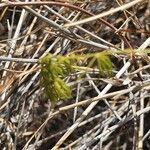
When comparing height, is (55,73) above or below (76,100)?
above

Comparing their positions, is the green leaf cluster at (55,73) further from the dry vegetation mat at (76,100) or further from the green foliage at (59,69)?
the dry vegetation mat at (76,100)

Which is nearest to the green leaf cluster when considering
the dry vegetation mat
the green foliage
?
the green foliage

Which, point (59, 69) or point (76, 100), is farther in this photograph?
point (76, 100)

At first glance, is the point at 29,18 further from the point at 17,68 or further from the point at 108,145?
the point at 108,145

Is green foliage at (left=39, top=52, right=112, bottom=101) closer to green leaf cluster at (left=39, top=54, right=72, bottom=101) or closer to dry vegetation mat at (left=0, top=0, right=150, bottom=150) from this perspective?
green leaf cluster at (left=39, top=54, right=72, bottom=101)

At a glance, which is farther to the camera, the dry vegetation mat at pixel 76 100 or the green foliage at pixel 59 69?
the dry vegetation mat at pixel 76 100

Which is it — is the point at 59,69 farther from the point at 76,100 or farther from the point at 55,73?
the point at 76,100

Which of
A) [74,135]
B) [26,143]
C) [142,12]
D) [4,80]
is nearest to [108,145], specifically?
[74,135]

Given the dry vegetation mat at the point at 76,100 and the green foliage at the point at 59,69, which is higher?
the green foliage at the point at 59,69

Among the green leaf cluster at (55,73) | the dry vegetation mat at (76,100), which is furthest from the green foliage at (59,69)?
the dry vegetation mat at (76,100)

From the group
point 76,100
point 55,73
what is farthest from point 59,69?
point 76,100
